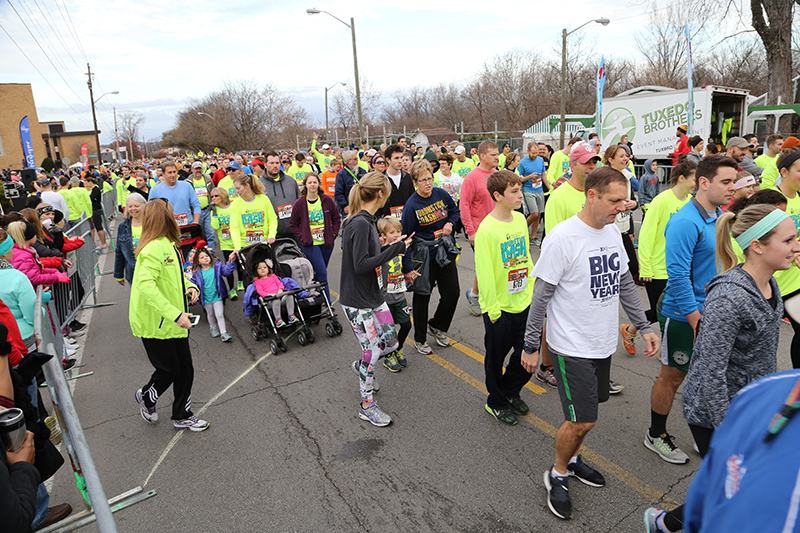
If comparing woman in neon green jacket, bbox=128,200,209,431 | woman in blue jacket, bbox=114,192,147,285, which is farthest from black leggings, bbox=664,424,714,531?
woman in blue jacket, bbox=114,192,147,285

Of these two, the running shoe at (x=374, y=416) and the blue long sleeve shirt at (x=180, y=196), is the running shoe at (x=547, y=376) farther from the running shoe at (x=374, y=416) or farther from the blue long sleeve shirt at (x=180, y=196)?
the blue long sleeve shirt at (x=180, y=196)

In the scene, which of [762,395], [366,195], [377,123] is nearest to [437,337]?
[366,195]

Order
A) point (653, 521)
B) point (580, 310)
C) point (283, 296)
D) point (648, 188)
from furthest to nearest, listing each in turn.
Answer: point (648, 188) → point (283, 296) → point (580, 310) → point (653, 521)

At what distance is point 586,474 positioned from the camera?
3.44 meters

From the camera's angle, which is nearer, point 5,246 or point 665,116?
point 5,246

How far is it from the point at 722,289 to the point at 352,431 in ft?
10.1

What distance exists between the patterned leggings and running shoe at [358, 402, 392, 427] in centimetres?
7

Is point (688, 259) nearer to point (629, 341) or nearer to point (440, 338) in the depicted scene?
point (629, 341)

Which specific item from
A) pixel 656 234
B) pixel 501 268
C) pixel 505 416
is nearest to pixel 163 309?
pixel 501 268

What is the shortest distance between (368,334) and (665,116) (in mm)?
20040

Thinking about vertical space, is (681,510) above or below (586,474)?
above

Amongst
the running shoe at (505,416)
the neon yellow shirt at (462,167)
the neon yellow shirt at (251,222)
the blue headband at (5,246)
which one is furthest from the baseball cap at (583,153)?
the neon yellow shirt at (462,167)

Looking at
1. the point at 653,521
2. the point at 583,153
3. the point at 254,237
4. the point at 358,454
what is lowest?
the point at 358,454

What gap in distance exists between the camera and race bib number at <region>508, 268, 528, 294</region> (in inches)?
156
